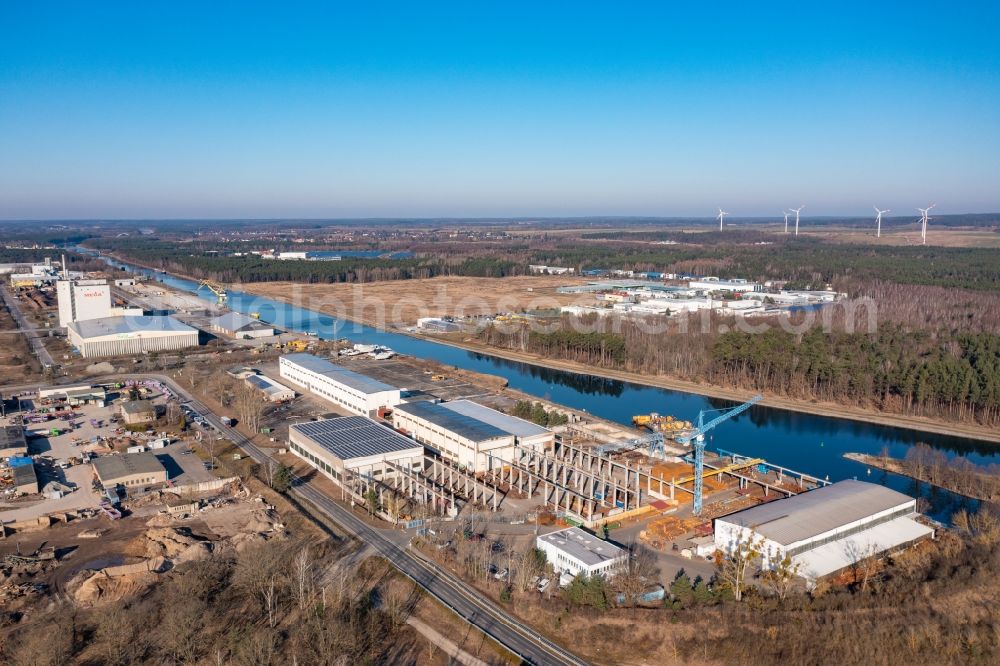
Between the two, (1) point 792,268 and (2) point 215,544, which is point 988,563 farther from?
(1) point 792,268

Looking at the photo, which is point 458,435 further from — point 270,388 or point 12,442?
point 12,442

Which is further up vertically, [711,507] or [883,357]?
[883,357]

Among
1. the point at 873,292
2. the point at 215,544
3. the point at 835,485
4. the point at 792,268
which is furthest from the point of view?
the point at 792,268

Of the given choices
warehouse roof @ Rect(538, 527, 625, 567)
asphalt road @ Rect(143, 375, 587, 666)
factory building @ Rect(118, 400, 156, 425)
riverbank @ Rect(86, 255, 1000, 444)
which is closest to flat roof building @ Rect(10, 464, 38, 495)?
factory building @ Rect(118, 400, 156, 425)

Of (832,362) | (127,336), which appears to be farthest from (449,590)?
(127,336)

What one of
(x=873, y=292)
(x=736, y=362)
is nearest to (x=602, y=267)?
(x=873, y=292)

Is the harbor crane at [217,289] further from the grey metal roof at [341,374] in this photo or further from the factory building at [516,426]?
the factory building at [516,426]
